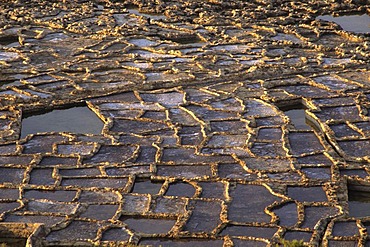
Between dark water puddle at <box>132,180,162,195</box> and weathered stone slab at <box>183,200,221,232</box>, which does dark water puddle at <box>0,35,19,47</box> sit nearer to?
dark water puddle at <box>132,180,162,195</box>

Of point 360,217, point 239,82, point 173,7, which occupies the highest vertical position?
point 360,217

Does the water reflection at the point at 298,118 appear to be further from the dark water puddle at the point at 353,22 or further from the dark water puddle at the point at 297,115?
the dark water puddle at the point at 353,22

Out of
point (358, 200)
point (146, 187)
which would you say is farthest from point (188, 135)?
point (358, 200)

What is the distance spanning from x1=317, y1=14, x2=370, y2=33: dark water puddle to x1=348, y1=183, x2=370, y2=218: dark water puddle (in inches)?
291

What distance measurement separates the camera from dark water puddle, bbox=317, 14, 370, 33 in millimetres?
15184

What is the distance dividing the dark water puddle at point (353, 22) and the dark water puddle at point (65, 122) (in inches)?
261

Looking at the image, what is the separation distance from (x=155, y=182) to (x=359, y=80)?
172 inches

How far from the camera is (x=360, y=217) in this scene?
7504 millimetres

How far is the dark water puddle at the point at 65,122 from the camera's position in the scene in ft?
32.8

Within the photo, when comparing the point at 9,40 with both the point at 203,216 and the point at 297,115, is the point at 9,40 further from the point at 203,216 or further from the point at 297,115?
the point at 203,216

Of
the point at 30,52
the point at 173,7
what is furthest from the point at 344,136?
the point at 173,7

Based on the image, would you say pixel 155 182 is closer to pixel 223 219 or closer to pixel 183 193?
pixel 183 193

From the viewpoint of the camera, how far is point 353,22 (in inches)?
624

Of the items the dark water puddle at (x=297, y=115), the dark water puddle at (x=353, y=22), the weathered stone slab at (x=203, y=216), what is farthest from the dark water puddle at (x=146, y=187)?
the dark water puddle at (x=353, y=22)
